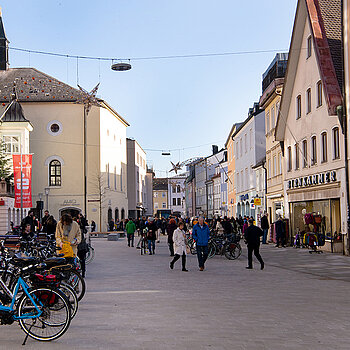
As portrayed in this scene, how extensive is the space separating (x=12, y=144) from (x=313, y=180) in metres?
32.9

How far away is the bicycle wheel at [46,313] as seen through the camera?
7.91 meters

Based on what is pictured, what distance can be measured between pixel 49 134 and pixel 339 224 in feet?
144

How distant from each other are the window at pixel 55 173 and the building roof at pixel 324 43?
119 feet

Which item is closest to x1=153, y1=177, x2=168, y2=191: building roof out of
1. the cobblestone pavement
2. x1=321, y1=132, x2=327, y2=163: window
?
x1=321, y1=132, x2=327, y2=163: window

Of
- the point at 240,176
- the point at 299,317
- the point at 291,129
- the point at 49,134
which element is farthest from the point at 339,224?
the point at 49,134

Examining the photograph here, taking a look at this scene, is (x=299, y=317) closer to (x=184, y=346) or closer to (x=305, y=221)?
(x=184, y=346)

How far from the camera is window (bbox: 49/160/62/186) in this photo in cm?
6469

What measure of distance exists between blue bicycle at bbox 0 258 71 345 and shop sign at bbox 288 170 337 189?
2010cm

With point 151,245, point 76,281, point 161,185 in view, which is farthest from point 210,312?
point 161,185

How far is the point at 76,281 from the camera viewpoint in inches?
445

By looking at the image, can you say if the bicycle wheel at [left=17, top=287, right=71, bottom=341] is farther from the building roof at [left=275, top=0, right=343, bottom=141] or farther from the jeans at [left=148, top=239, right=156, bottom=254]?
the building roof at [left=275, top=0, right=343, bottom=141]

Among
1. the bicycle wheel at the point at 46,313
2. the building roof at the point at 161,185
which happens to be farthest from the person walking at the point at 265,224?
the building roof at the point at 161,185

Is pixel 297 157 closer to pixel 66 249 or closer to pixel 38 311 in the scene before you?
pixel 66 249

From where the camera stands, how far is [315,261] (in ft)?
72.6
